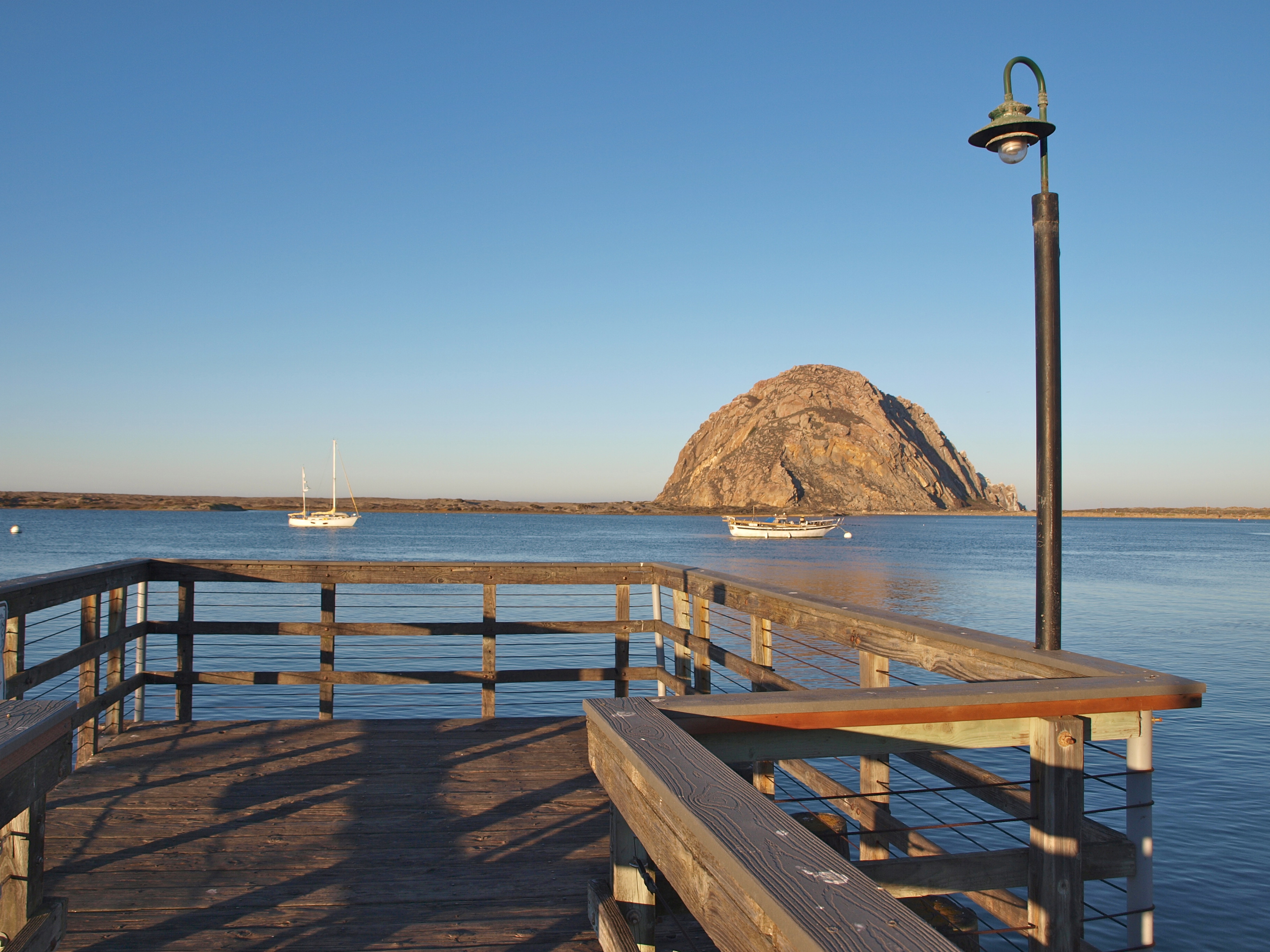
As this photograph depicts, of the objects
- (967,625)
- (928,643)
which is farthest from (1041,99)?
(967,625)

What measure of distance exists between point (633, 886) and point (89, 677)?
Answer: 4.20 meters

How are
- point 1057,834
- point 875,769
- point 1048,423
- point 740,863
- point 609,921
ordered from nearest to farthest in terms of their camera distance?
point 740,863 < point 609,921 < point 1057,834 < point 1048,423 < point 875,769

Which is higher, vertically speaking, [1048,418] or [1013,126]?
[1013,126]

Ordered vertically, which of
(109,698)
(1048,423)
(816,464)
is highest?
(816,464)

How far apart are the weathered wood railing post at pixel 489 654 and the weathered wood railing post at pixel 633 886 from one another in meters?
3.90

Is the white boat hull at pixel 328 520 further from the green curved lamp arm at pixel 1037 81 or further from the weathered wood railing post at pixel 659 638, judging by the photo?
the green curved lamp arm at pixel 1037 81

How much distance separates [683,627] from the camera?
18.5 ft

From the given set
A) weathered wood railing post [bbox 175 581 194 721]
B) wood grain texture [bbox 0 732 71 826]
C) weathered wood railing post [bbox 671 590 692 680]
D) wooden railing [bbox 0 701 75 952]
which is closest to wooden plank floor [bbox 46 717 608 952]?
weathered wood railing post [bbox 175 581 194 721]

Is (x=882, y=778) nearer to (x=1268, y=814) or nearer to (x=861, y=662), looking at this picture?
(x=861, y=662)

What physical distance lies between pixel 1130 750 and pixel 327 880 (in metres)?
2.82

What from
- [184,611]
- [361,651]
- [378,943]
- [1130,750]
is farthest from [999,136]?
[361,651]

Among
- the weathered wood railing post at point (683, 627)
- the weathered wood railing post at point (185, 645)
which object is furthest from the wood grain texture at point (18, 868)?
the weathered wood railing post at point (185, 645)

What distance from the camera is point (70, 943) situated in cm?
287

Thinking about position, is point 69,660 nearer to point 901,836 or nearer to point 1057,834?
point 901,836
